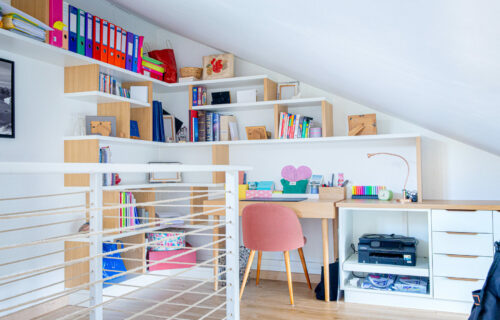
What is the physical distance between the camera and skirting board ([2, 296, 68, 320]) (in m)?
2.80

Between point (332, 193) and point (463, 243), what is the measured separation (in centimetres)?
105

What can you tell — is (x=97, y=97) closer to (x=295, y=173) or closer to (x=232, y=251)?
(x=295, y=173)

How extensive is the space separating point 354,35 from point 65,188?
271 centimetres

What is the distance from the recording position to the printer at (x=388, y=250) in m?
3.07

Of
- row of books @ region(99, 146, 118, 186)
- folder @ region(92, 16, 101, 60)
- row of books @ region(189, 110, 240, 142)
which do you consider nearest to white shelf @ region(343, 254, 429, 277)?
row of books @ region(189, 110, 240, 142)

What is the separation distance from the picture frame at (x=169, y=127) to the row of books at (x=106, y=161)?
0.83m

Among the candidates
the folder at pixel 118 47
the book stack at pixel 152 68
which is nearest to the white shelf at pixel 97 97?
the folder at pixel 118 47

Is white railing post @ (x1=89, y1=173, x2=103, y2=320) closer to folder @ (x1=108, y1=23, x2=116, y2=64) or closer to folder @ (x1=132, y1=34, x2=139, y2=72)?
folder @ (x1=108, y1=23, x2=116, y2=64)

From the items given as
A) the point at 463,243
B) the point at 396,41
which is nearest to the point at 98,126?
the point at 396,41

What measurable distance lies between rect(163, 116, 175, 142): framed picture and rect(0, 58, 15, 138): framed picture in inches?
60.9

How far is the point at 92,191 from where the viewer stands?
1.70 metres

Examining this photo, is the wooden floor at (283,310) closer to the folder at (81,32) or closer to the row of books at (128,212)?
the row of books at (128,212)

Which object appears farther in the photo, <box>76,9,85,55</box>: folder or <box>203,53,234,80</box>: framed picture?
<box>203,53,234,80</box>: framed picture

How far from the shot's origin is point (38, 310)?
2904 mm
